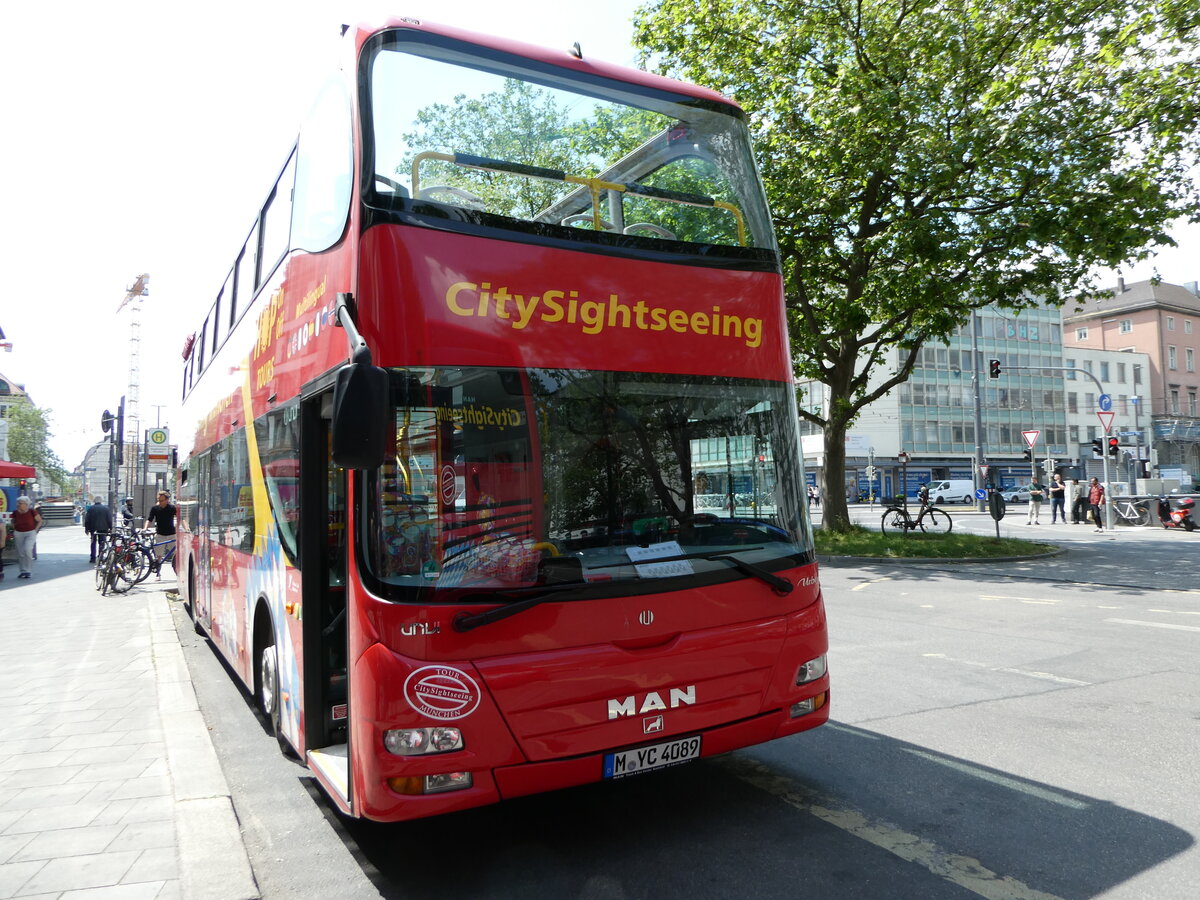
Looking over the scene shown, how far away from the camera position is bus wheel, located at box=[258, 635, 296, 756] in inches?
208

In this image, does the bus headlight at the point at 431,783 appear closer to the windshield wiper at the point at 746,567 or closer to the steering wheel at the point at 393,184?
the windshield wiper at the point at 746,567

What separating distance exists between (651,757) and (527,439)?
4.90 feet

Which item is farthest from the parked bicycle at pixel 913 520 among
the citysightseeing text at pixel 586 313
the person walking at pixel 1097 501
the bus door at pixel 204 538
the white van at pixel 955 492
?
the white van at pixel 955 492

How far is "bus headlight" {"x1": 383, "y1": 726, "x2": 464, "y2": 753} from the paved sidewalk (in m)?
0.89

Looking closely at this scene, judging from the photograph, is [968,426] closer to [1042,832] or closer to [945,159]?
[945,159]

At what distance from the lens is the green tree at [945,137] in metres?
16.0

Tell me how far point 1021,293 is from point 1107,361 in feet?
226

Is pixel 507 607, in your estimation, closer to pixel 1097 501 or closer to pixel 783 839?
pixel 783 839

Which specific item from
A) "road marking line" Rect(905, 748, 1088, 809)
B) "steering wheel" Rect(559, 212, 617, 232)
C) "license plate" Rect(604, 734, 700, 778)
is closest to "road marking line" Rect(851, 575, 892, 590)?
"road marking line" Rect(905, 748, 1088, 809)

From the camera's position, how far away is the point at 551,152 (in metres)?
4.52

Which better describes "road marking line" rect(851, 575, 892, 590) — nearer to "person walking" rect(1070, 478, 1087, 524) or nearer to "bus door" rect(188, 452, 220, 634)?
"bus door" rect(188, 452, 220, 634)

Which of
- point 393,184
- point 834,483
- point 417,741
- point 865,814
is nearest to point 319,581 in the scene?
point 417,741

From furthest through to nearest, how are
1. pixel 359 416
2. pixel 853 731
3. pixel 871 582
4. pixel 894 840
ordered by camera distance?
1. pixel 871 582
2. pixel 853 731
3. pixel 894 840
4. pixel 359 416

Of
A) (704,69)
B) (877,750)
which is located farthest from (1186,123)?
(877,750)
